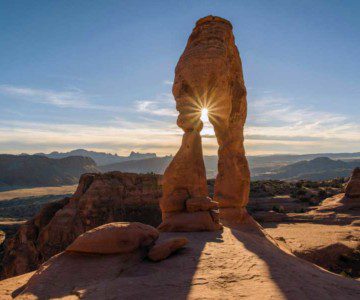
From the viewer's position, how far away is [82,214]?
20.2 metres

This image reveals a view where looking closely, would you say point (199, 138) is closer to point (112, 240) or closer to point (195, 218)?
point (195, 218)

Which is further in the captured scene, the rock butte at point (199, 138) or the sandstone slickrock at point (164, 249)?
the rock butte at point (199, 138)

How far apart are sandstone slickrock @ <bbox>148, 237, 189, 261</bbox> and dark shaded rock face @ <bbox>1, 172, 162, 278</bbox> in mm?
13248

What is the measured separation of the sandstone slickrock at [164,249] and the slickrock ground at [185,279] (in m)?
0.14

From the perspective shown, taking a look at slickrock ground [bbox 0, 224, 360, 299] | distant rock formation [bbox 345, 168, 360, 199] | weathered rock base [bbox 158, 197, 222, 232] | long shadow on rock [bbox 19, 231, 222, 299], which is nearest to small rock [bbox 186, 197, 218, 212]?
weathered rock base [bbox 158, 197, 222, 232]

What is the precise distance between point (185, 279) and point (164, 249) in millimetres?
1380

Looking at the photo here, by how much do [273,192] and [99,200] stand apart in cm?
1918

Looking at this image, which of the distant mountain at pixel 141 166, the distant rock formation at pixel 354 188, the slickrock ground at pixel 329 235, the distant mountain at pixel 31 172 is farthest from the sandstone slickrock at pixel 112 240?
the distant mountain at pixel 141 166

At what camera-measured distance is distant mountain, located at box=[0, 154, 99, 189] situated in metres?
95.9

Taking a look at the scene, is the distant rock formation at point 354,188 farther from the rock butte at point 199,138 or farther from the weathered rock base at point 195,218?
the weathered rock base at point 195,218

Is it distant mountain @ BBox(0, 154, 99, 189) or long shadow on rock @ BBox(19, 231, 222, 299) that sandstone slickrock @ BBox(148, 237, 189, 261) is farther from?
distant mountain @ BBox(0, 154, 99, 189)

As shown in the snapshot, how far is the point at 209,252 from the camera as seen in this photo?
7.30 meters

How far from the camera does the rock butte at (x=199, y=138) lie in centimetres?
1111

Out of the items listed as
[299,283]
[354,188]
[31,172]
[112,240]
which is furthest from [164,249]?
[31,172]
